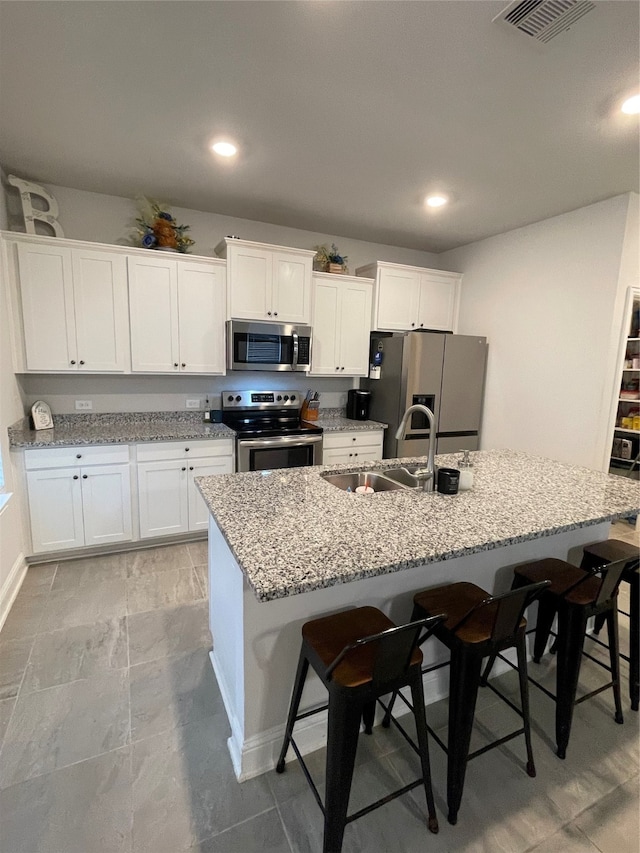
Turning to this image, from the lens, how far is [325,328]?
12.4 ft

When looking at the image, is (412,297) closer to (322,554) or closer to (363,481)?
(363,481)

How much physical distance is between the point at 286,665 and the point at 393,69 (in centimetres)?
250

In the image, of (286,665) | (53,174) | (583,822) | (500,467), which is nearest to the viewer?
(583,822)

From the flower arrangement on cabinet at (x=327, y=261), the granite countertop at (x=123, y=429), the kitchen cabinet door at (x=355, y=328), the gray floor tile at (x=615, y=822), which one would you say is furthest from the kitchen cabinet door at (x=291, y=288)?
the gray floor tile at (x=615, y=822)

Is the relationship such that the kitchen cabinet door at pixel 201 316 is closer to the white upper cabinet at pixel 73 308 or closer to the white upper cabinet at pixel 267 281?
the white upper cabinet at pixel 267 281

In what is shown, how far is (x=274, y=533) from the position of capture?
4.39ft

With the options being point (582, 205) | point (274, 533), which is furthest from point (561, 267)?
point (274, 533)

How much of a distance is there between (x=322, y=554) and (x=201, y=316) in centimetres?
263

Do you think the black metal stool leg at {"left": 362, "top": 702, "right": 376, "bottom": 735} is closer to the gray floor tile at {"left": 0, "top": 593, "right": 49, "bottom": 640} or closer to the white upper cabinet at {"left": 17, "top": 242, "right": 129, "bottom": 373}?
the gray floor tile at {"left": 0, "top": 593, "right": 49, "bottom": 640}

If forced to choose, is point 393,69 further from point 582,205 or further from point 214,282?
point 582,205

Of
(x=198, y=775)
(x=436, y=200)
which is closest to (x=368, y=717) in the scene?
(x=198, y=775)

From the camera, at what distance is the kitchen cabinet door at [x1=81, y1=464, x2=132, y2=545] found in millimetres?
2832

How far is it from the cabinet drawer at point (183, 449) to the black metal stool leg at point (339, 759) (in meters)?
2.29

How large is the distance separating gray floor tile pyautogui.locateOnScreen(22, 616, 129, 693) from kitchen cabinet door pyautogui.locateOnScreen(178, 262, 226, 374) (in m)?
1.94
